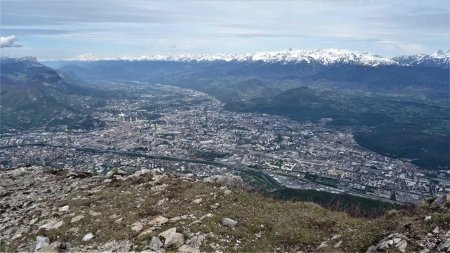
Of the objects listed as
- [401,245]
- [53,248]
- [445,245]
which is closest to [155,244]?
[53,248]

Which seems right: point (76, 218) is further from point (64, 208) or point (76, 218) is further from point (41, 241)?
point (64, 208)

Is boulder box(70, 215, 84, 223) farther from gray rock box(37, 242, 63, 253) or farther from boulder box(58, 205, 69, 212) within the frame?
gray rock box(37, 242, 63, 253)

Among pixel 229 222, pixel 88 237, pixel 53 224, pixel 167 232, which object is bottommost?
pixel 53 224

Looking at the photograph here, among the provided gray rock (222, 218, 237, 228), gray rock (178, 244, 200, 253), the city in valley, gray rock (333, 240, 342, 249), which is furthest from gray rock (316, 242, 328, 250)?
the city in valley

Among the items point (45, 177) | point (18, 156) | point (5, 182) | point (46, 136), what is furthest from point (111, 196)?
point (46, 136)

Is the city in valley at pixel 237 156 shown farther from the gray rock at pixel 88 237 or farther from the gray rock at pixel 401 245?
the gray rock at pixel 401 245
